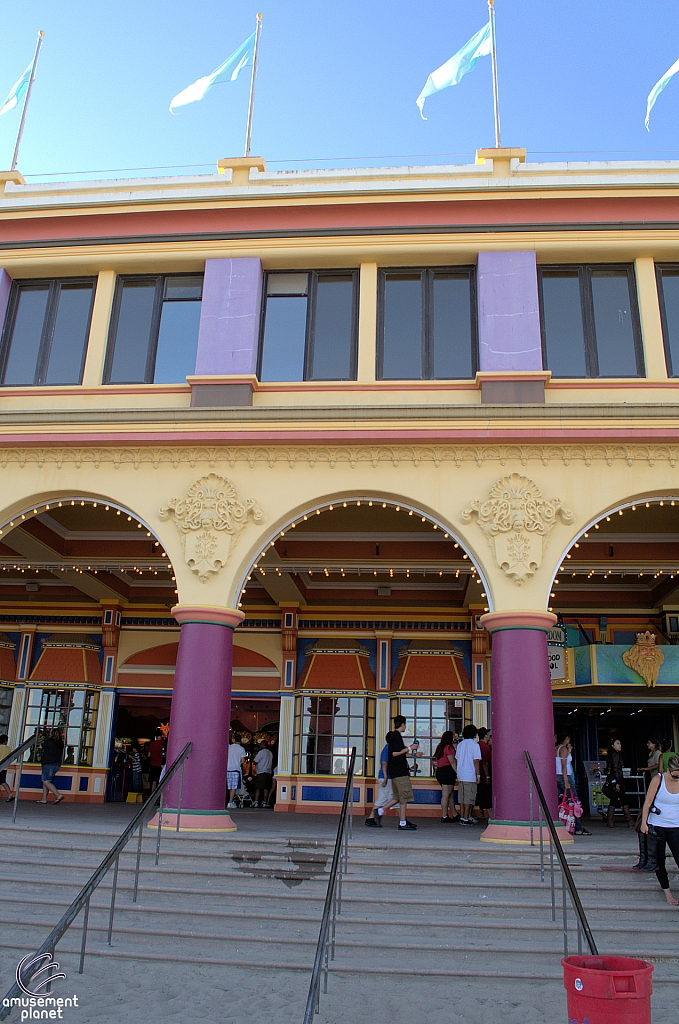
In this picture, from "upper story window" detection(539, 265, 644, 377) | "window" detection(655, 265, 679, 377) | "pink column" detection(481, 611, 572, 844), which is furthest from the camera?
"upper story window" detection(539, 265, 644, 377)

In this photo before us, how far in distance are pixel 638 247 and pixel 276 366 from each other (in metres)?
5.59

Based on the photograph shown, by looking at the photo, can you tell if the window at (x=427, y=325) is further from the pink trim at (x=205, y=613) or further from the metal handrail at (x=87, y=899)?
the metal handrail at (x=87, y=899)

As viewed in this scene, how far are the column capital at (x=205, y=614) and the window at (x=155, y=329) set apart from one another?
359 centimetres

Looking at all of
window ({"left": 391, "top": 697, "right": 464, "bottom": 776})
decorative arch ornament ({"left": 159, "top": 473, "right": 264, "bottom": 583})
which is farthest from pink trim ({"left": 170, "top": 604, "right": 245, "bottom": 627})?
window ({"left": 391, "top": 697, "right": 464, "bottom": 776})

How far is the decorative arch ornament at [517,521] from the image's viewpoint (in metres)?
11.3

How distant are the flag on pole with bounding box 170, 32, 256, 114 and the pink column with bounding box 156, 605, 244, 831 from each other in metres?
8.87

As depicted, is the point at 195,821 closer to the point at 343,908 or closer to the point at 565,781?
the point at 343,908

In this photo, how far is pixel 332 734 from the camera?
1712 centimetres

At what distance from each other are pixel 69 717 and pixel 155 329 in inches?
367

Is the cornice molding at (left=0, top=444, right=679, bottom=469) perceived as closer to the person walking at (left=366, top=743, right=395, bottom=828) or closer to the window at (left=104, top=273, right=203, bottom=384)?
the window at (left=104, top=273, right=203, bottom=384)

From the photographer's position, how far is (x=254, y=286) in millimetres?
12797

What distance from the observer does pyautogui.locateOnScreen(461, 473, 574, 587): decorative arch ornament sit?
37.0 ft

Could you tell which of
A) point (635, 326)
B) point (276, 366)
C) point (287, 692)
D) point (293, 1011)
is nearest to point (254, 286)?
point (276, 366)

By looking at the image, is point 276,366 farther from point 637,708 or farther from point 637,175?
point 637,708
